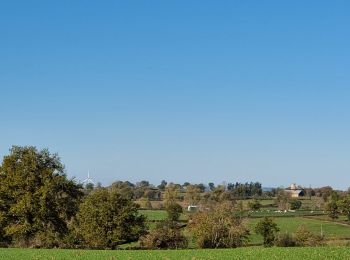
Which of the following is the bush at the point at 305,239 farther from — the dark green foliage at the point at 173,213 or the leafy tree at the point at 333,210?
the leafy tree at the point at 333,210

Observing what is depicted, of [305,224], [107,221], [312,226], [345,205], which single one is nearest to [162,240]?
[107,221]

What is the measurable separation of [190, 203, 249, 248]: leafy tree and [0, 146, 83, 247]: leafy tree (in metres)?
21.2

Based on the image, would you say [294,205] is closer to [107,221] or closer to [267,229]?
[267,229]

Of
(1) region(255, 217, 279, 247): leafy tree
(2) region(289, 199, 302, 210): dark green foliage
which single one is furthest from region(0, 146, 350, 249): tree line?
(2) region(289, 199, 302, 210): dark green foliage

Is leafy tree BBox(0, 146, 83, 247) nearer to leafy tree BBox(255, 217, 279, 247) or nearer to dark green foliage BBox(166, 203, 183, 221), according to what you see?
leafy tree BBox(255, 217, 279, 247)

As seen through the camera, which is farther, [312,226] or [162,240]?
[312,226]

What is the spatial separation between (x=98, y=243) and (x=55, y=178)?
388 inches

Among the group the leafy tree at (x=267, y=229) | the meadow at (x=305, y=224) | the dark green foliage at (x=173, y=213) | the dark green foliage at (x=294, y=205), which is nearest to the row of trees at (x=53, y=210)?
the leafy tree at (x=267, y=229)

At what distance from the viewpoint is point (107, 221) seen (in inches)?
2596

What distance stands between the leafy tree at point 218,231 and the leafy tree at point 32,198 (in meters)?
21.2

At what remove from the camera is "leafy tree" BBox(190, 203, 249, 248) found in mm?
76000

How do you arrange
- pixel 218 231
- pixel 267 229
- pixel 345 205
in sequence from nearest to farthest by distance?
pixel 218 231 → pixel 267 229 → pixel 345 205

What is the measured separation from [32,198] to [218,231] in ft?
95.1

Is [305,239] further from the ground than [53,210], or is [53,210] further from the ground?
[53,210]
